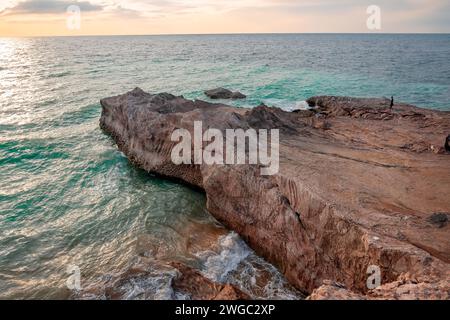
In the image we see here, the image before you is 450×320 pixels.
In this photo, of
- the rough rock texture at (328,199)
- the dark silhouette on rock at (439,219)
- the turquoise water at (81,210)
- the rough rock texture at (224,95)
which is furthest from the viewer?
the rough rock texture at (224,95)

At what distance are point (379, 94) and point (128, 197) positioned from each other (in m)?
33.3

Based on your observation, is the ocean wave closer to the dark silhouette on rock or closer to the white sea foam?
the white sea foam

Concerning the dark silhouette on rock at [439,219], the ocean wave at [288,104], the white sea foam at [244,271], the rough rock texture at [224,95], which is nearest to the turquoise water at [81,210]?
the white sea foam at [244,271]

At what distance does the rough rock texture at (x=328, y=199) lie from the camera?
26.9 ft

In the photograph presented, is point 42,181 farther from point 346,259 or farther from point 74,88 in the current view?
point 74,88

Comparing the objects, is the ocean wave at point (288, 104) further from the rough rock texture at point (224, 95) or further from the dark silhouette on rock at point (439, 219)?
the dark silhouette on rock at point (439, 219)

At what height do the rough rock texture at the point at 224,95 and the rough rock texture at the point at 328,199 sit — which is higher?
the rough rock texture at the point at 224,95

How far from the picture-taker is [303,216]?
1007 cm

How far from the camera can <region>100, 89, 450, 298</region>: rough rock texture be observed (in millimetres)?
8195

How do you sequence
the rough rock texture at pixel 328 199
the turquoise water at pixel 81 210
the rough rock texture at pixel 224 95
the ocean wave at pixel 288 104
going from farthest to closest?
the rough rock texture at pixel 224 95
the ocean wave at pixel 288 104
the turquoise water at pixel 81 210
the rough rock texture at pixel 328 199

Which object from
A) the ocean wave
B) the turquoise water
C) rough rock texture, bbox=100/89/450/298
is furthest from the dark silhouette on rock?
the ocean wave

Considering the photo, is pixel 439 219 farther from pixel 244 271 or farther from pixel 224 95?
pixel 224 95

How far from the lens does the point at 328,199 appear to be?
9.87 m

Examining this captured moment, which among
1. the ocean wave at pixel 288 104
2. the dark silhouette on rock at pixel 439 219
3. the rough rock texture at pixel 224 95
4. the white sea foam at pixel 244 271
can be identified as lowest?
→ the white sea foam at pixel 244 271
